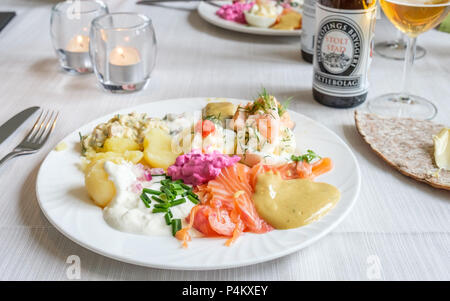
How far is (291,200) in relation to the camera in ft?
3.30

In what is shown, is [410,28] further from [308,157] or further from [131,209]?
[131,209]

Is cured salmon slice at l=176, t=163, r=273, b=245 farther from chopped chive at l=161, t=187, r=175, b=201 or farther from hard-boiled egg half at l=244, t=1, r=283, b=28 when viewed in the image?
hard-boiled egg half at l=244, t=1, r=283, b=28

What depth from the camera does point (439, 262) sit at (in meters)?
0.97

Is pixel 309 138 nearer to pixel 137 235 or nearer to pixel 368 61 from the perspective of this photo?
pixel 368 61

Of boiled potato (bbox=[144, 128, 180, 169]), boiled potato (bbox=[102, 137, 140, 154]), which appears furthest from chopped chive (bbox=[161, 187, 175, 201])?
boiled potato (bbox=[102, 137, 140, 154])

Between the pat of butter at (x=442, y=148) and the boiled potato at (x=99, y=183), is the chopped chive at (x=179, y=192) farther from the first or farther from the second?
the pat of butter at (x=442, y=148)

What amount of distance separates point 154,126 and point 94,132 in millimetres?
151

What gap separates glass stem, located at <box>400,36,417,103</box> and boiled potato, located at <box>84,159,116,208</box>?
0.93m

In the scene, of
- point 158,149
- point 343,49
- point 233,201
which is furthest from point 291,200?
point 343,49

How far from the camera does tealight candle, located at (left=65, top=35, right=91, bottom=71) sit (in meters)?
1.78

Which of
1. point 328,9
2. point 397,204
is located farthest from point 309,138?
point 328,9

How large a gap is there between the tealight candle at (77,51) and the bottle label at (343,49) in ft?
2.72

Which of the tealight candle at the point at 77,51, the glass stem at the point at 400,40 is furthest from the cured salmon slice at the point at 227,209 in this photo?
the glass stem at the point at 400,40

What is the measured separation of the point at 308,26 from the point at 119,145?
0.85 m
